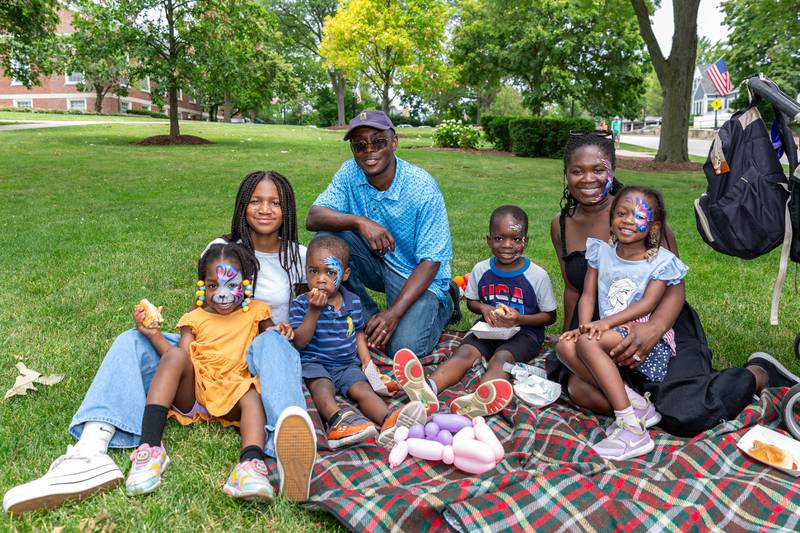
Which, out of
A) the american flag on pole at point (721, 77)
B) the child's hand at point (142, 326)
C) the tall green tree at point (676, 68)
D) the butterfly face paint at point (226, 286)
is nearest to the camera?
the child's hand at point (142, 326)

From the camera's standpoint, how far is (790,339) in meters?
4.14

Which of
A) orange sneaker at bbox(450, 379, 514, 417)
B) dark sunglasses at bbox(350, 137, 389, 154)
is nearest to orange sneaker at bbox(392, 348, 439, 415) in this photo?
orange sneaker at bbox(450, 379, 514, 417)

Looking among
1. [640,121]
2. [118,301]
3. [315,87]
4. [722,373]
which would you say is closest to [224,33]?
[118,301]

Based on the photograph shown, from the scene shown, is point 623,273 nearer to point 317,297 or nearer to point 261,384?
point 317,297

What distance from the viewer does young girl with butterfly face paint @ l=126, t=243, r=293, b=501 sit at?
2.59m

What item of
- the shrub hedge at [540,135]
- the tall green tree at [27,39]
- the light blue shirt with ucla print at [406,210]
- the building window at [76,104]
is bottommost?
the light blue shirt with ucla print at [406,210]

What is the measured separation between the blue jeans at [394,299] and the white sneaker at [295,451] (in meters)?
1.47

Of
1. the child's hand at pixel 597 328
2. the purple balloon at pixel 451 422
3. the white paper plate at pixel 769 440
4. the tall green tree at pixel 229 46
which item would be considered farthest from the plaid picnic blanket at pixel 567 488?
the tall green tree at pixel 229 46

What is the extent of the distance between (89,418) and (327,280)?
4.17 ft

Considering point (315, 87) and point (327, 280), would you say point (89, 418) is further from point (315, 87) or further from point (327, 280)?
point (315, 87)

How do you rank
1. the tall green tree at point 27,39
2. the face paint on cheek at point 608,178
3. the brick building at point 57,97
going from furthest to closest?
the brick building at point 57,97 → the tall green tree at point 27,39 → the face paint on cheek at point 608,178

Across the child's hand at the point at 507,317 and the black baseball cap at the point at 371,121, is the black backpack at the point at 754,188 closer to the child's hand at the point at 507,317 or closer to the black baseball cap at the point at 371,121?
the child's hand at the point at 507,317

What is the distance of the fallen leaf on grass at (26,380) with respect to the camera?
315 cm

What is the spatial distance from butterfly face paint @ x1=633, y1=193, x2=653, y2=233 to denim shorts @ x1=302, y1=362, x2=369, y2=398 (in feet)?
5.37
